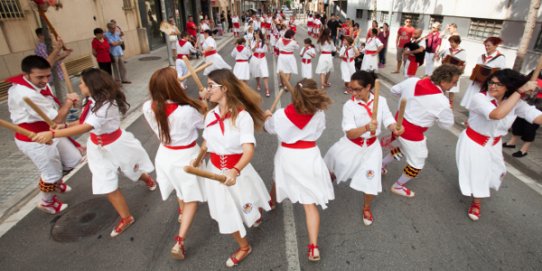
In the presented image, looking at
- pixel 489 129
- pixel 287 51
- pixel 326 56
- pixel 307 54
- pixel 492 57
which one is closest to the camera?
pixel 489 129

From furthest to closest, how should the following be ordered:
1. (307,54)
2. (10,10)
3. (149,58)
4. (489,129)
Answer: (149,58) < (307,54) < (10,10) < (489,129)

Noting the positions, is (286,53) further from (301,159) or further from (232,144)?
(232,144)

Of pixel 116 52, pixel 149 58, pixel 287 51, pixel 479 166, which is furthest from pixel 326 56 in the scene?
pixel 149 58

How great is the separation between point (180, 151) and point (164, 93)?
60 cm

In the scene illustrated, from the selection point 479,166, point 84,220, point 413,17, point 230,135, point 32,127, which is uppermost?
point 413,17

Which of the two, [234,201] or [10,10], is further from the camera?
[10,10]

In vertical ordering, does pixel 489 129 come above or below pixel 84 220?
above

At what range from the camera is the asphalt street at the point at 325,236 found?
301cm

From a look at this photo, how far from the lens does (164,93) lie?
268 centimetres

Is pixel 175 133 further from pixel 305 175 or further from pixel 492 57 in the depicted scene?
pixel 492 57

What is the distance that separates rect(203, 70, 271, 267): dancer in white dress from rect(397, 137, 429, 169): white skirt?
1.95 m

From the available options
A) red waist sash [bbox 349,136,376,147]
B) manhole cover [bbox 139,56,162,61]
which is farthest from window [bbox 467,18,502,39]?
manhole cover [bbox 139,56,162,61]

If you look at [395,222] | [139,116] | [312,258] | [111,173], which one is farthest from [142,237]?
[139,116]

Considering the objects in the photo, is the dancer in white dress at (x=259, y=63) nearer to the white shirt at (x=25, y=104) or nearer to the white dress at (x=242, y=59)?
the white dress at (x=242, y=59)
